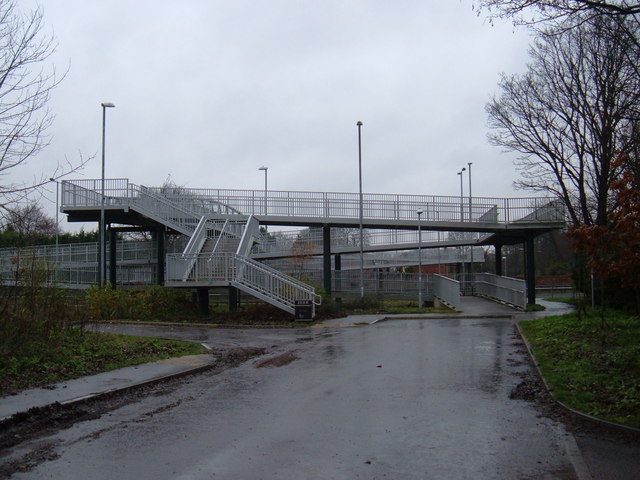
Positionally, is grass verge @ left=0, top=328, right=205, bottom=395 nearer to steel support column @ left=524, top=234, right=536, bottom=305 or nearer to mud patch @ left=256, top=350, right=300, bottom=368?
mud patch @ left=256, top=350, right=300, bottom=368

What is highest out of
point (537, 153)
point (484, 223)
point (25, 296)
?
point (537, 153)

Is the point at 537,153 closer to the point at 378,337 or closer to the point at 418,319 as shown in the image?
the point at 418,319

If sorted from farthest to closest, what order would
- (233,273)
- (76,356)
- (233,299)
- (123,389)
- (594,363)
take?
(233,299), (233,273), (76,356), (594,363), (123,389)

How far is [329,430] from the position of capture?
24.3ft

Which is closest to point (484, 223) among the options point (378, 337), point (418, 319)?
point (418, 319)

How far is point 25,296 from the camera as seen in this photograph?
12055 mm

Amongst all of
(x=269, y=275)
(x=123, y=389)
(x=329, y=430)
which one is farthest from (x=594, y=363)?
(x=269, y=275)

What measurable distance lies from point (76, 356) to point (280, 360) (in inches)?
168

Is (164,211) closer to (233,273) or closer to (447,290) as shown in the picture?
(233,273)

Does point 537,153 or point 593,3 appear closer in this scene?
point 593,3

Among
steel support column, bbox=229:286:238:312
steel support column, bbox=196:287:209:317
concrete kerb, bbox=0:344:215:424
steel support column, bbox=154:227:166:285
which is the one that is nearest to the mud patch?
concrete kerb, bbox=0:344:215:424

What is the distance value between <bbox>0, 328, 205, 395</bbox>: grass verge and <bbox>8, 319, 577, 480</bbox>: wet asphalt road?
81.1 inches

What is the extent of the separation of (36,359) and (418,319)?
17890mm

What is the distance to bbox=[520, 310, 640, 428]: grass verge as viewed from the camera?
8316 millimetres
